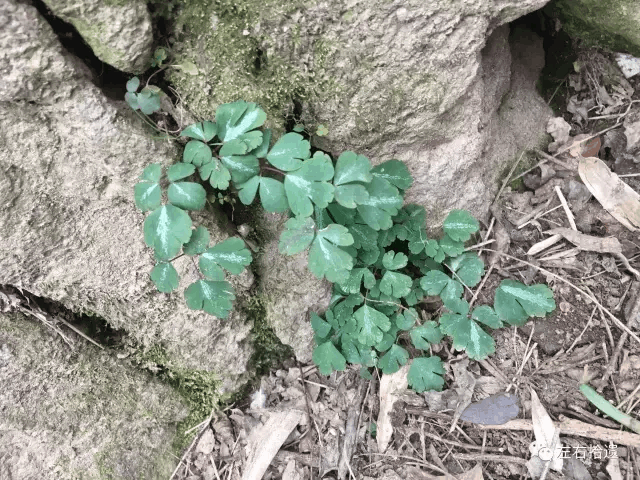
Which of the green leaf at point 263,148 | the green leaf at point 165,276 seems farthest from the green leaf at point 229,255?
the green leaf at point 263,148

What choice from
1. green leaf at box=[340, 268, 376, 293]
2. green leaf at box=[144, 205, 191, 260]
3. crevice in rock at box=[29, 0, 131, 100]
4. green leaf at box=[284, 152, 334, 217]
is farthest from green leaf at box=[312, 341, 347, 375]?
crevice in rock at box=[29, 0, 131, 100]

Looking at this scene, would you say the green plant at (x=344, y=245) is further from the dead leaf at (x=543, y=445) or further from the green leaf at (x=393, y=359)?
the dead leaf at (x=543, y=445)

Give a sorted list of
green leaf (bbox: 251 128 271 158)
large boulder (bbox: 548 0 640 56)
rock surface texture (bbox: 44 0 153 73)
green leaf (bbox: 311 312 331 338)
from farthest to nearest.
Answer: green leaf (bbox: 311 312 331 338) → large boulder (bbox: 548 0 640 56) → green leaf (bbox: 251 128 271 158) → rock surface texture (bbox: 44 0 153 73)

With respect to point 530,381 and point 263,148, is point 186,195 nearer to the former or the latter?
point 263,148

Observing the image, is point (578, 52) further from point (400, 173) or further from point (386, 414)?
point (386, 414)

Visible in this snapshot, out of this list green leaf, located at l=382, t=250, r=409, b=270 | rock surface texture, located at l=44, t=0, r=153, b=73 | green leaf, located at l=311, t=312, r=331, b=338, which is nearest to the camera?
rock surface texture, located at l=44, t=0, r=153, b=73

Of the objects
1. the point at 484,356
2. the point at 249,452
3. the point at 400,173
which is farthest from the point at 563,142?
the point at 249,452

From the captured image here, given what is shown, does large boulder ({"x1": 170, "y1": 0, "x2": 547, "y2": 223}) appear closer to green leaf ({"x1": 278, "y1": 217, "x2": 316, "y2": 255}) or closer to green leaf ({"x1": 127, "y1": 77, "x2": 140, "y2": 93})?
green leaf ({"x1": 127, "y1": 77, "x2": 140, "y2": 93})
